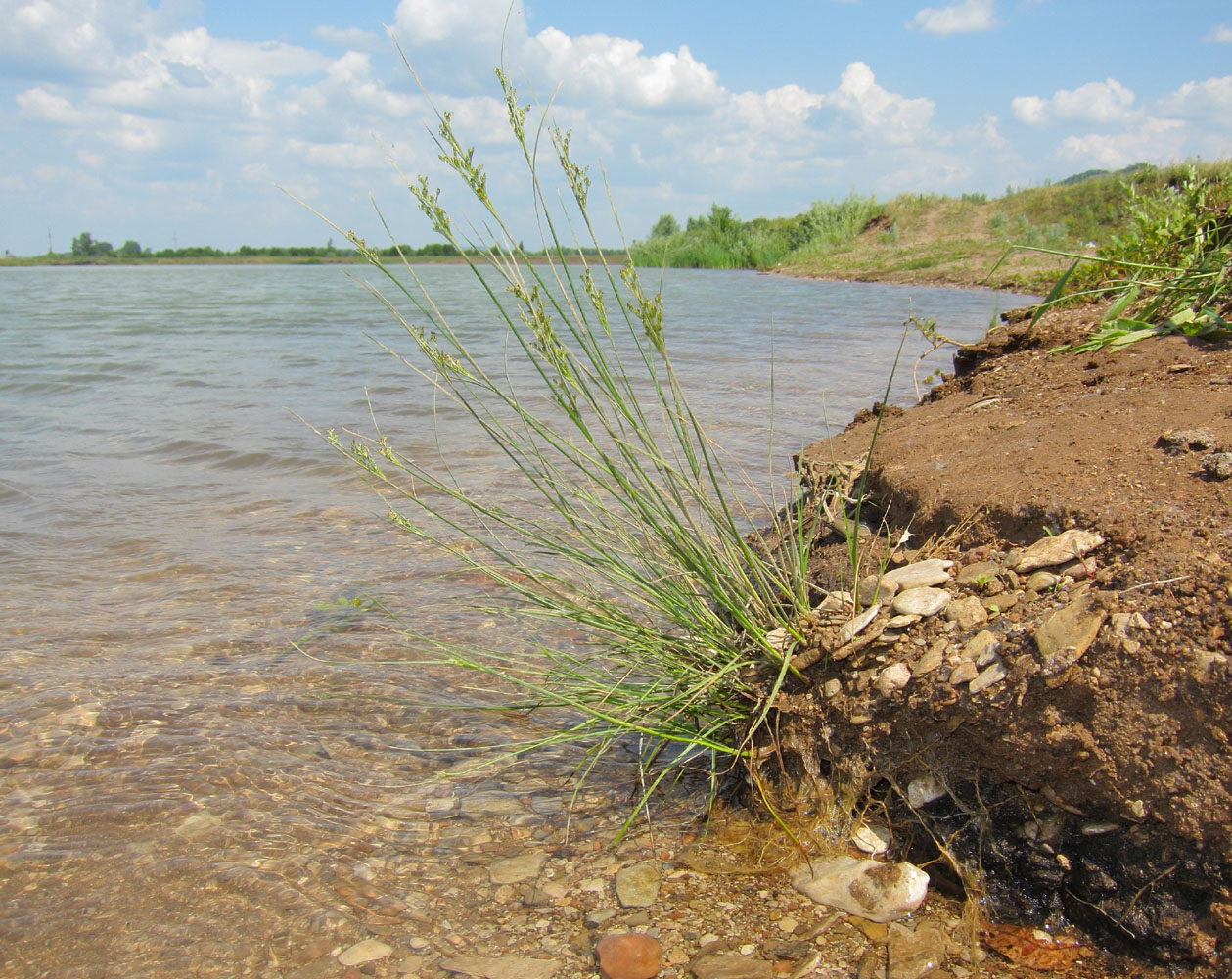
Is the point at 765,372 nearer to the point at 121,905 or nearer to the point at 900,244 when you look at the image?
the point at 121,905

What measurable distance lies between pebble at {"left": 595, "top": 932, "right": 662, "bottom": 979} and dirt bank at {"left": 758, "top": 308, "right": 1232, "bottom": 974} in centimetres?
61

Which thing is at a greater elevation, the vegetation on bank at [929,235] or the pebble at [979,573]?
the vegetation on bank at [929,235]

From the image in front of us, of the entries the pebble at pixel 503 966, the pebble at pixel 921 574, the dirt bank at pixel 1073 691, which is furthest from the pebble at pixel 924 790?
the pebble at pixel 503 966

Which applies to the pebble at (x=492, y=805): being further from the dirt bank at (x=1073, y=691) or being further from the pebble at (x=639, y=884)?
the dirt bank at (x=1073, y=691)

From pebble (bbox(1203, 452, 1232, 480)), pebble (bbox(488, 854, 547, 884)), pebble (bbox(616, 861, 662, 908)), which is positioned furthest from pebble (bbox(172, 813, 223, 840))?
pebble (bbox(1203, 452, 1232, 480))

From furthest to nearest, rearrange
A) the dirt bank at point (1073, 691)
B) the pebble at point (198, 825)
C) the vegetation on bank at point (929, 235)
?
the vegetation on bank at point (929, 235) < the pebble at point (198, 825) < the dirt bank at point (1073, 691)

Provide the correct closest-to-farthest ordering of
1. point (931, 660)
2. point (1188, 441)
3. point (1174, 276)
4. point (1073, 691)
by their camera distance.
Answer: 1. point (1073, 691)
2. point (931, 660)
3. point (1188, 441)
4. point (1174, 276)

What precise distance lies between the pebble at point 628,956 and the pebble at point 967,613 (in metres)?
1.01

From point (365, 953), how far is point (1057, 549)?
1.86m

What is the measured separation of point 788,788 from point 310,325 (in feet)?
→ 52.4

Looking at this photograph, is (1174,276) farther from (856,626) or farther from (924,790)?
(924,790)

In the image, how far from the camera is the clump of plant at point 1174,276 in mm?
3150

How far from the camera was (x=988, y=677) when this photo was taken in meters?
1.89

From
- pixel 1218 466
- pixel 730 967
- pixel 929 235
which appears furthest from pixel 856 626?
pixel 929 235
